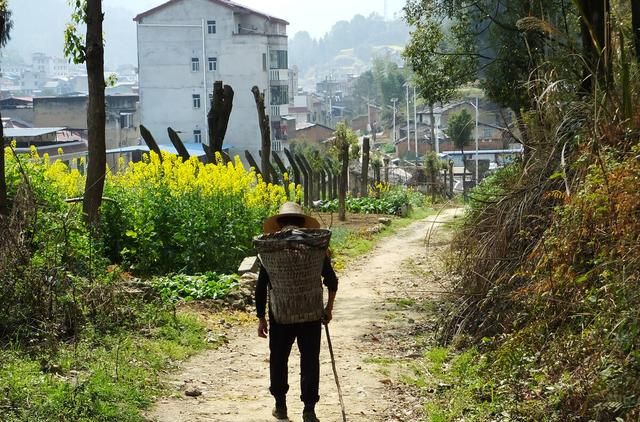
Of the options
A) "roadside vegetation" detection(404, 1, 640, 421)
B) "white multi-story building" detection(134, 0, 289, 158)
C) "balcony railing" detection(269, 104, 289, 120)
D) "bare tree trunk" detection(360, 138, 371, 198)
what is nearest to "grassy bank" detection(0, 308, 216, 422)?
"roadside vegetation" detection(404, 1, 640, 421)

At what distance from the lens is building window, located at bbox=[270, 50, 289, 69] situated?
77.2 meters

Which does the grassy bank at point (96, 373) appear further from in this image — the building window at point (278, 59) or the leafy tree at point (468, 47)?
the building window at point (278, 59)

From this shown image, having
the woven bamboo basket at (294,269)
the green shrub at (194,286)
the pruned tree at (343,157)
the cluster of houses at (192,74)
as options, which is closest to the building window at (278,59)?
the cluster of houses at (192,74)

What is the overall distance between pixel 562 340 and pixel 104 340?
4.59 meters

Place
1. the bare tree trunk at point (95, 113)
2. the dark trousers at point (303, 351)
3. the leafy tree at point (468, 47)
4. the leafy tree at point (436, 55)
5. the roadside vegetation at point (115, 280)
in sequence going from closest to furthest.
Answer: the dark trousers at point (303, 351) < the roadside vegetation at point (115, 280) < the bare tree trunk at point (95, 113) < the leafy tree at point (468, 47) < the leafy tree at point (436, 55)

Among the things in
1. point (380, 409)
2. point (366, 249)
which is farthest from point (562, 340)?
point (366, 249)

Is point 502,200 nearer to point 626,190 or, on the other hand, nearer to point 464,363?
point 464,363

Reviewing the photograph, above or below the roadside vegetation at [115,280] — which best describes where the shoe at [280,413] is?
below

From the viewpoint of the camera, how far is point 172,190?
1572 centimetres

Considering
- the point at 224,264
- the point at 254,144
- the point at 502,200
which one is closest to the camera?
the point at 502,200

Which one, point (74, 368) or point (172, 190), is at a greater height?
point (172, 190)

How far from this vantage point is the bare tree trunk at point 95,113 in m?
14.7

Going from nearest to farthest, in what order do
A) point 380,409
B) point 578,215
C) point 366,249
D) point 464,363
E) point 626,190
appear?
point 626,190
point 578,215
point 380,409
point 464,363
point 366,249

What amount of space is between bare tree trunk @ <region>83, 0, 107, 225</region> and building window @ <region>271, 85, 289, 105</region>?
206 feet
